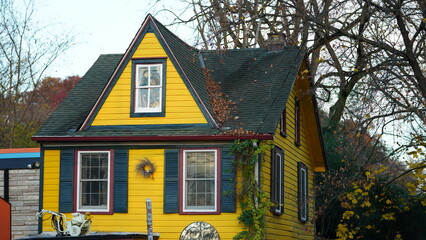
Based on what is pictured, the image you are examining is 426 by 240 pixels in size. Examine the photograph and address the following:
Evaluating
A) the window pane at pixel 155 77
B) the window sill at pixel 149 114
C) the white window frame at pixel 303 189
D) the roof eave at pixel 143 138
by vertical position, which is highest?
the window pane at pixel 155 77

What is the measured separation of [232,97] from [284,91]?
1652 mm

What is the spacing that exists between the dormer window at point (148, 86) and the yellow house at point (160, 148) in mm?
28

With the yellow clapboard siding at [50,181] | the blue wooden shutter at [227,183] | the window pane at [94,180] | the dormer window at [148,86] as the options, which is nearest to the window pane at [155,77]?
the dormer window at [148,86]

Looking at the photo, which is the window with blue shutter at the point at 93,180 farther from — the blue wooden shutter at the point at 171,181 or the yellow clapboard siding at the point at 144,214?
the blue wooden shutter at the point at 171,181

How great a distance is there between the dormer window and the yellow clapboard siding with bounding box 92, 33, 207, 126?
0.46 ft

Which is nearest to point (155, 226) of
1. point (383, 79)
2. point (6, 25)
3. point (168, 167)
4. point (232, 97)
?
point (168, 167)

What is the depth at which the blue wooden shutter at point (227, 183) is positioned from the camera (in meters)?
19.0

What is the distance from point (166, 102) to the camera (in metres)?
20.0

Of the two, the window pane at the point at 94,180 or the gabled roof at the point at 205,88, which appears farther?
the window pane at the point at 94,180

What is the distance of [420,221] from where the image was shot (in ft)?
90.1

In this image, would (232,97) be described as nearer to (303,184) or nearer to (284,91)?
(284,91)

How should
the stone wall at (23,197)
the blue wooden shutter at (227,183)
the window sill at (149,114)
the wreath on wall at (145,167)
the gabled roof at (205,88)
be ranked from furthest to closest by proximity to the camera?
1. the stone wall at (23,197)
2. the window sill at (149,114)
3. the gabled roof at (205,88)
4. the wreath on wall at (145,167)
5. the blue wooden shutter at (227,183)

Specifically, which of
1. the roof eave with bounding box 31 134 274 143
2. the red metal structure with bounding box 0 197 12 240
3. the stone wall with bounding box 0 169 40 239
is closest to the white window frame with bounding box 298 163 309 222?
the roof eave with bounding box 31 134 274 143

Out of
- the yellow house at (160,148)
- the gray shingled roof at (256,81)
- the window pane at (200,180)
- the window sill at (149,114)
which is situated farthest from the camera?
the window sill at (149,114)
